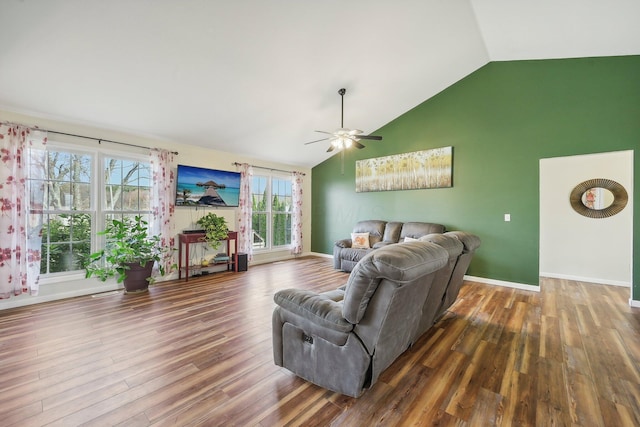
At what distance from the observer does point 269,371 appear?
2.01m

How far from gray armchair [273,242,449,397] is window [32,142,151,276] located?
3.74 m

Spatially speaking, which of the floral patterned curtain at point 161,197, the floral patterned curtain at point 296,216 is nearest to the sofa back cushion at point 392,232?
the floral patterned curtain at point 296,216

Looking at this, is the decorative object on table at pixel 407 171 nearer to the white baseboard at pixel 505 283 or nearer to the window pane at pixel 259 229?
the white baseboard at pixel 505 283

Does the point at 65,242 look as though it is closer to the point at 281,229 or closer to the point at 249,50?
the point at 249,50

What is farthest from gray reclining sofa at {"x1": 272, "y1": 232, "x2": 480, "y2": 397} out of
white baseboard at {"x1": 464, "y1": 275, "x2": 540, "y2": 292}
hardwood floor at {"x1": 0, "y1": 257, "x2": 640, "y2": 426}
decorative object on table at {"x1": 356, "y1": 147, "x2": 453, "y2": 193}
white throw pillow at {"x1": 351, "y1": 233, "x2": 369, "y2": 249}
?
decorative object on table at {"x1": 356, "y1": 147, "x2": 453, "y2": 193}

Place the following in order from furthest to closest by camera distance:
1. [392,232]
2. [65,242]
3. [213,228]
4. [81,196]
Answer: [392,232] → [213,228] → [81,196] → [65,242]

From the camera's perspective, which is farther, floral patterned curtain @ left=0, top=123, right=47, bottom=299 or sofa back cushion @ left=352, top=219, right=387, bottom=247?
sofa back cushion @ left=352, top=219, right=387, bottom=247

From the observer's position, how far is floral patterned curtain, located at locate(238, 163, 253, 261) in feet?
18.6

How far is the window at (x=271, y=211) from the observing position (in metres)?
6.25

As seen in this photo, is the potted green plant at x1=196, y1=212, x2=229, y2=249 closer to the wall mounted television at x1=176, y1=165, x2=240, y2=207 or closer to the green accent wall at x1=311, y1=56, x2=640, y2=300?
the wall mounted television at x1=176, y1=165, x2=240, y2=207

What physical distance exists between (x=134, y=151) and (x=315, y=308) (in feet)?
14.0

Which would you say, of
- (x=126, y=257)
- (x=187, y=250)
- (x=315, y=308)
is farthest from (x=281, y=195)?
(x=315, y=308)

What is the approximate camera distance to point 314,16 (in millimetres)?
2930

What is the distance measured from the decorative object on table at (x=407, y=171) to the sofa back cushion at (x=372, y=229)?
762mm
